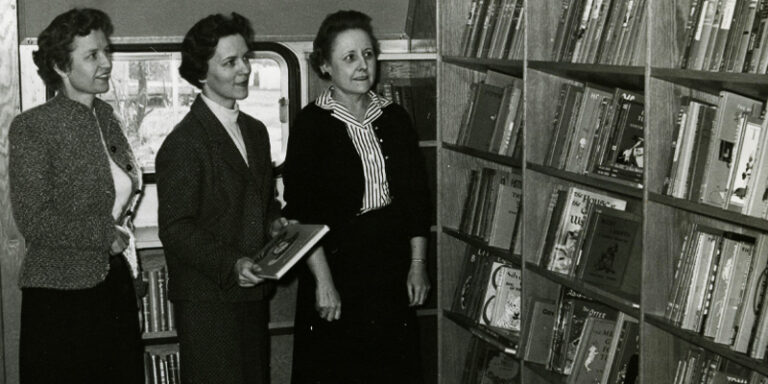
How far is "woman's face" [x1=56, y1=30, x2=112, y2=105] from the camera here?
10.6 ft

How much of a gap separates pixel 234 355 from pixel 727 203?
1586mm

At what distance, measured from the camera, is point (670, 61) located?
9.20 feet

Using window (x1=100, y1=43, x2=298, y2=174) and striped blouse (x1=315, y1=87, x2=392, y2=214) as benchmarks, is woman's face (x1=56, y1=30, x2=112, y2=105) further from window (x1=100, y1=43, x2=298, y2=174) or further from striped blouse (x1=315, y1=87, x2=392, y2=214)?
window (x1=100, y1=43, x2=298, y2=174)

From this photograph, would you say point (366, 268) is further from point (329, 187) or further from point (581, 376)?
point (581, 376)

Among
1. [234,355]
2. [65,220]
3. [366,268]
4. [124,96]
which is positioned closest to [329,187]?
[366,268]

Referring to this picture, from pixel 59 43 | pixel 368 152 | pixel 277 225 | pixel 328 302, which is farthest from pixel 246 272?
pixel 59 43

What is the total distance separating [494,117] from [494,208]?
1.16 ft

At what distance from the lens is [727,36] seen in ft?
8.68

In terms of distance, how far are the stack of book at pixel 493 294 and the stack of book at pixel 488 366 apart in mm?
109

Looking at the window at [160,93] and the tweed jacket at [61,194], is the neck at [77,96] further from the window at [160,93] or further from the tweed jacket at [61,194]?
the window at [160,93]

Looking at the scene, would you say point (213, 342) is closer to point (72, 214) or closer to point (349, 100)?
point (72, 214)

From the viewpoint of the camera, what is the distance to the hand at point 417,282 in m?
3.79

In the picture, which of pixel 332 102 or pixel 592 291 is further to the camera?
pixel 332 102

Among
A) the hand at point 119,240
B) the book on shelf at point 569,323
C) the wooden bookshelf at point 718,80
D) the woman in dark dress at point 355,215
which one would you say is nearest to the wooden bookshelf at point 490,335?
the book on shelf at point 569,323
